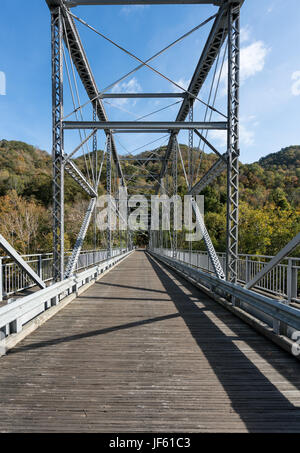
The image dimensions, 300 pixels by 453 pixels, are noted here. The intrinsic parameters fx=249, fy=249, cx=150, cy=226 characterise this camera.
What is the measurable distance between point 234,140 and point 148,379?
6354 millimetres

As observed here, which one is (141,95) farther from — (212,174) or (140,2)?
(212,174)

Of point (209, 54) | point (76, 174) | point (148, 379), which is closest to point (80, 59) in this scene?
point (76, 174)

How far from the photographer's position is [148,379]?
2727 millimetres

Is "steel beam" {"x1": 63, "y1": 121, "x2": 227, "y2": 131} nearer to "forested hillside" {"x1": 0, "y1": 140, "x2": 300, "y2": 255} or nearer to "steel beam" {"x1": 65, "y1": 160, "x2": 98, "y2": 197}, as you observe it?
"steel beam" {"x1": 65, "y1": 160, "x2": 98, "y2": 197}

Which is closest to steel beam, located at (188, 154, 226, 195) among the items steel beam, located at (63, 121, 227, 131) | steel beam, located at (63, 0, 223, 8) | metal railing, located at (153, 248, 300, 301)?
steel beam, located at (63, 121, 227, 131)

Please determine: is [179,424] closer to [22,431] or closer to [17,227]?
[22,431]

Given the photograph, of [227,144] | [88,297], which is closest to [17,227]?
[88,297]

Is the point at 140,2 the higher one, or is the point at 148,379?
the point at 140,2

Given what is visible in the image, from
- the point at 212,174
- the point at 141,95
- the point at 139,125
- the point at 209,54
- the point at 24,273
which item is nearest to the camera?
the point at 24,273

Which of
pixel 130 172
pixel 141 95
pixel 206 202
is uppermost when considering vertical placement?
pixel 130 172

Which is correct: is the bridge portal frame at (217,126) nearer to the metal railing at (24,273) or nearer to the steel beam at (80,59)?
the steel beam at (80,59)

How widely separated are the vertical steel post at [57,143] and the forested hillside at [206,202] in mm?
5645

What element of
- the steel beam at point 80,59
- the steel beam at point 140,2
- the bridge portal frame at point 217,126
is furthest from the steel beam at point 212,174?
the steel beam at point 80,59

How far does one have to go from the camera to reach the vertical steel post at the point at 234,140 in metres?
6.64
